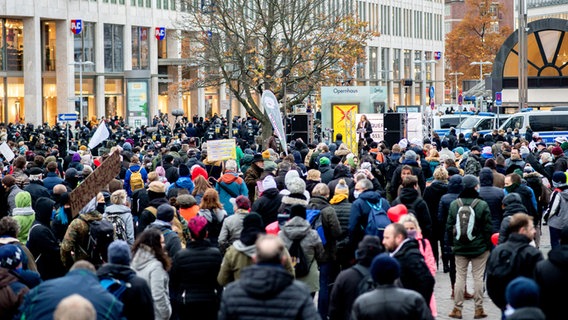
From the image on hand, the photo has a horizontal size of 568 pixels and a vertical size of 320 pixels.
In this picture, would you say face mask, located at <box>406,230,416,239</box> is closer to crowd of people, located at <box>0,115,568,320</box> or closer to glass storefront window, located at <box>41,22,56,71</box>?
crowd of people, located at <box>0,115,568,320</box>

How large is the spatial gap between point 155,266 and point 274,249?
2767 millimetres

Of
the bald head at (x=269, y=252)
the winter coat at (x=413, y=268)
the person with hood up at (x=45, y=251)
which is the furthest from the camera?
the person with hood up at (x=45, y=251)

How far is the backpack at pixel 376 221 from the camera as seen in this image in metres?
13.1

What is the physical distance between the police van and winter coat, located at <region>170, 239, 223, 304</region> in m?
34.9

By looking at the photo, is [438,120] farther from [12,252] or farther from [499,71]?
[12,252]

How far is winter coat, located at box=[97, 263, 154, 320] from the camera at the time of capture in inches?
359

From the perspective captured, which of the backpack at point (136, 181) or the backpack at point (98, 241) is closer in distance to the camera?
the backpack at point (98, 241)

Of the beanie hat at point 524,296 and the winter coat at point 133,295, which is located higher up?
the beanie hat at point 524,296

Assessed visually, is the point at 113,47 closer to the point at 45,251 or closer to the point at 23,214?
the point at 23,214

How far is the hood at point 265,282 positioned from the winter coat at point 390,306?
64cm

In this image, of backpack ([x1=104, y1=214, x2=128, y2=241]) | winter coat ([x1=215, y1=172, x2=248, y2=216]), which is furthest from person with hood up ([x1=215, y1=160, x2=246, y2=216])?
backpack ([x1=104, y1=214, x2=128, y2=241])

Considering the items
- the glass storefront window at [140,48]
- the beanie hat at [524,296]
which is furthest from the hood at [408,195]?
the glass storefront window at [140,48]

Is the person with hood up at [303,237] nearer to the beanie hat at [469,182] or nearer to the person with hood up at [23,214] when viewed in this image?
the beanie hat at [469,182]

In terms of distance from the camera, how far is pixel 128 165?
2159 centimetres
